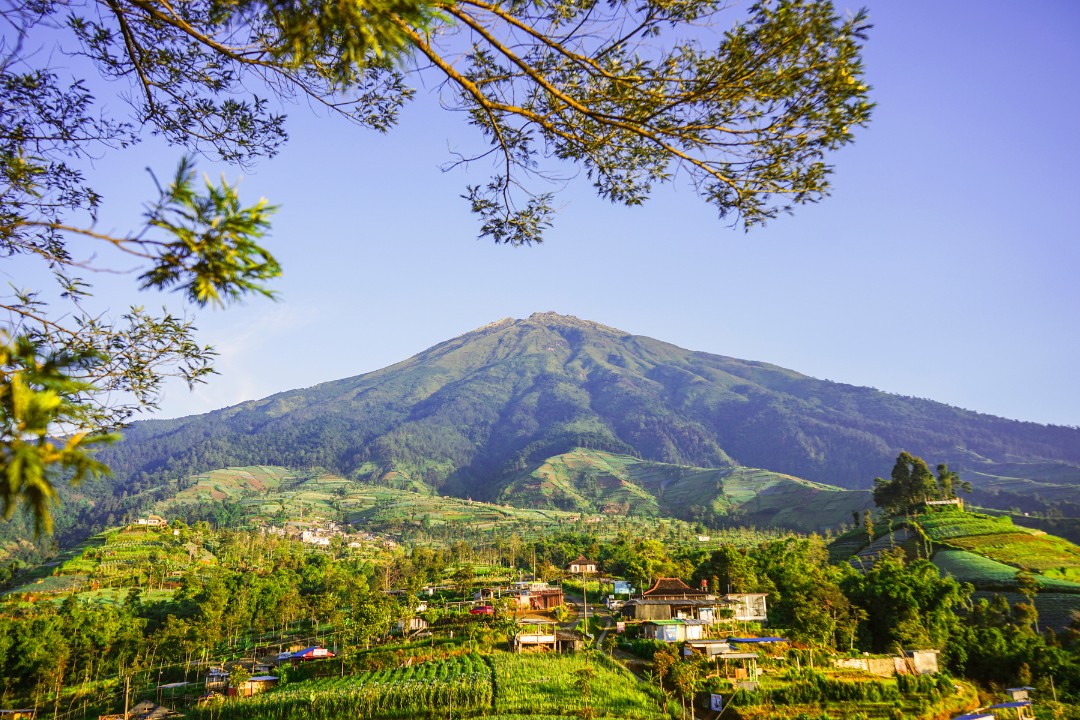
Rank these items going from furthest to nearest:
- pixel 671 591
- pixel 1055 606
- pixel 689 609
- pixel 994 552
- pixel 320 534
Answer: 1. pixel 320 534
2. pixel 994 552
3. pixel 671 591
4. pixel 689 609
5. pixel 1055 606

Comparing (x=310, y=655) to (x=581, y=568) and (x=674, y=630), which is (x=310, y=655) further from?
(x=581, y=568)

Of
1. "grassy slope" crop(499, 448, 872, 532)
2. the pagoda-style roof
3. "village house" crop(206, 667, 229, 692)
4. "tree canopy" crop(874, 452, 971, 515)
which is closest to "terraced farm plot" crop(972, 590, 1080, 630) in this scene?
the pagoda-style roof

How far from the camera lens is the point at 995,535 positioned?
50.3 metres

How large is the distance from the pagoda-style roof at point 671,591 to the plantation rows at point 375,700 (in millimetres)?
14987

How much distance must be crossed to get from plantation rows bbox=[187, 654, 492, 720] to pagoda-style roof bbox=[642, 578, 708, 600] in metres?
15.0

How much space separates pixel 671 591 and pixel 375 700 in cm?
2092

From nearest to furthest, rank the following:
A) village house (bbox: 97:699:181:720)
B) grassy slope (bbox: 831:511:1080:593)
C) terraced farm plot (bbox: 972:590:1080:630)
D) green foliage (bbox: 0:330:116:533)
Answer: green foliage (bbox: 0:330:116:533), village house (bbox: 97:699:181:720), terraced farm plot (bbox: 972:590:1080:630), grassy slope (bbox: 831:511:1080:593)

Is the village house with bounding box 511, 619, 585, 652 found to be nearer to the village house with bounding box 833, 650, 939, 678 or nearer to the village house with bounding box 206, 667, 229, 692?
the village house with bounding box 833, 650, 939, 678

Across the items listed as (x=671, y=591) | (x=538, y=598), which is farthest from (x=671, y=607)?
(x=538, y=598)

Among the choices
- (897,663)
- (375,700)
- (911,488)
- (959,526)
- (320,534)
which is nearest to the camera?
(375,700)

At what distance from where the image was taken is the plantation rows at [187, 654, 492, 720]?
2317cm

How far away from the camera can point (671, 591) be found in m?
38.9

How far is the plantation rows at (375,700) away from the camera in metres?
23.2

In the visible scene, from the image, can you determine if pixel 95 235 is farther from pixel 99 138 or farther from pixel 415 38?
pixel 99 138
